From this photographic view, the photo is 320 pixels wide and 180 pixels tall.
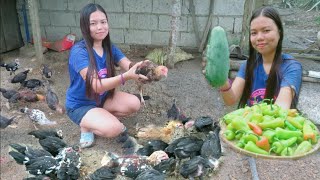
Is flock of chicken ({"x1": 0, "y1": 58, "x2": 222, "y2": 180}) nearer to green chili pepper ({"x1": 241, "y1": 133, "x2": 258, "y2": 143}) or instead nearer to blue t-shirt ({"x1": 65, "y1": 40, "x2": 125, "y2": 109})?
blue t-shirt ({"x1": 65, "y1": 40, "x2": 125, "y2": 109})

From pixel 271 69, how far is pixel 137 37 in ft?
13.9

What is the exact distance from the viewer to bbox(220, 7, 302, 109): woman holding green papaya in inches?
107

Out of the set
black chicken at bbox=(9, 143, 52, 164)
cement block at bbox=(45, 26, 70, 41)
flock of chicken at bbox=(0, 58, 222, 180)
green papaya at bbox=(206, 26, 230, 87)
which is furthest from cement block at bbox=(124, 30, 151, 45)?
green papaya at bbox=(206, 26, 230, 87)

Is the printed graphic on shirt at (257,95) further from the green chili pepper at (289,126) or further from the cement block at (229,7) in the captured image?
the cement block at (229,7)

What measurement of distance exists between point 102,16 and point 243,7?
3.53 metres

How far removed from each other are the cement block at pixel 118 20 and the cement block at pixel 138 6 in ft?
0.51

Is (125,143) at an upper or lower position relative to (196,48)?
lower

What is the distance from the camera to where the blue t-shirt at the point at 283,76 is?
2.75 metres

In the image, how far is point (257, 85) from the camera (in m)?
3.10

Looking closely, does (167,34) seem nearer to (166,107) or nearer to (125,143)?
(166,107)

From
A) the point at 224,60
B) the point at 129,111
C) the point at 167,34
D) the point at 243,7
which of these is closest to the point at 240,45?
the point at 243,7

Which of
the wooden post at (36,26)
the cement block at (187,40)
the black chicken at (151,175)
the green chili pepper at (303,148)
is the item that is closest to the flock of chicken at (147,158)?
the black chicken at (151,175)

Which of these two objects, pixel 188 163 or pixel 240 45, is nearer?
pixel 188 163

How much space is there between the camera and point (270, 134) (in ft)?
7.19
